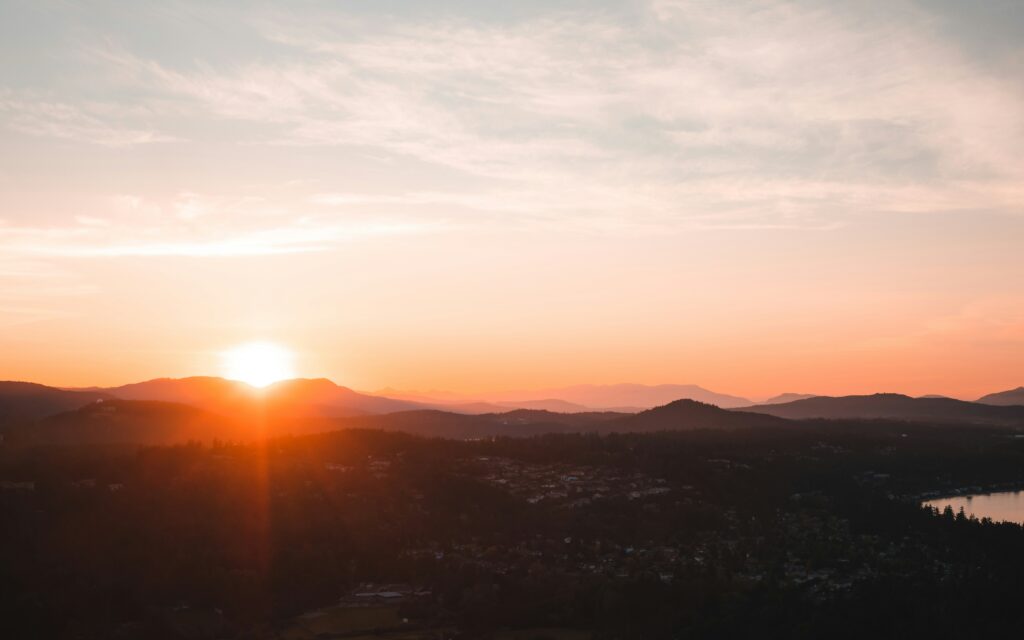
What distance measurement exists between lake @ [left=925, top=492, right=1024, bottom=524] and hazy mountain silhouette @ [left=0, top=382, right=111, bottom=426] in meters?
120

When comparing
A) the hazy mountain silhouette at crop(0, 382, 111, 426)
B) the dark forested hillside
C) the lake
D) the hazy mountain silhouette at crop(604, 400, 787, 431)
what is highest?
the hazy mountain silhouette at crop(0, 382, 111, 426)

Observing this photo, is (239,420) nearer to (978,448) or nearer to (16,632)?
(16,632)

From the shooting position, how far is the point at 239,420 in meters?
162

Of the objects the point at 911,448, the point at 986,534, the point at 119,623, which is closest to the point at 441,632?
the point at 119,623

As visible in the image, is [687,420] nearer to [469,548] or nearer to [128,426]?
[128,426]

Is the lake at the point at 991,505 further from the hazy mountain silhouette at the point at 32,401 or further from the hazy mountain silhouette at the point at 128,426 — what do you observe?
the hazy mountain silhouette at the point at 32,401

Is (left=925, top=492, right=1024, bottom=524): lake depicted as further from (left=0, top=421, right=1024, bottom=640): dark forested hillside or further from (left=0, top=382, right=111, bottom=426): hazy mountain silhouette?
(left=0, top=382, right=111, bottom=426): hazy mountain silhouette

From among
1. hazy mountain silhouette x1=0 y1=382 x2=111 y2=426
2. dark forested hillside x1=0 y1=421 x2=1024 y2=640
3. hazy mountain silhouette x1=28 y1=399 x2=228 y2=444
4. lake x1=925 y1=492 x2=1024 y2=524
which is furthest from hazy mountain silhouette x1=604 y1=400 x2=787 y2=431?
hazy mountain silhouette x1=0 y1=382 x2=111 y2=426

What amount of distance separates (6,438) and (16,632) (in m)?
58.5

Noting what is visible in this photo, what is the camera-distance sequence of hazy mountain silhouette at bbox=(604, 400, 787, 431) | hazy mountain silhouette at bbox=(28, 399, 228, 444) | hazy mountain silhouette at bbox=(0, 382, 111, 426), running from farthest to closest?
hazy mountain silhouette at bbox=(604, 400, 787, 431) < hazy mountain silhouette at bbox=(0, 382, 111, 426) < hazy mountain silhouette at bbox=(28, 399, 228, 444)

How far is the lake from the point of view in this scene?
96.9m

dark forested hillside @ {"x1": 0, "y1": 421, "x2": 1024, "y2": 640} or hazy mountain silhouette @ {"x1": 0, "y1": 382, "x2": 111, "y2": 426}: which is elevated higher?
hazy mountain silhouette @ {"x1": 0, "y1": 382, "x2": 111, "y2": 426}

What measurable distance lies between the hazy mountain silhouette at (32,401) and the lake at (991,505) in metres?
120

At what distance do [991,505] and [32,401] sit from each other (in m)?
141
